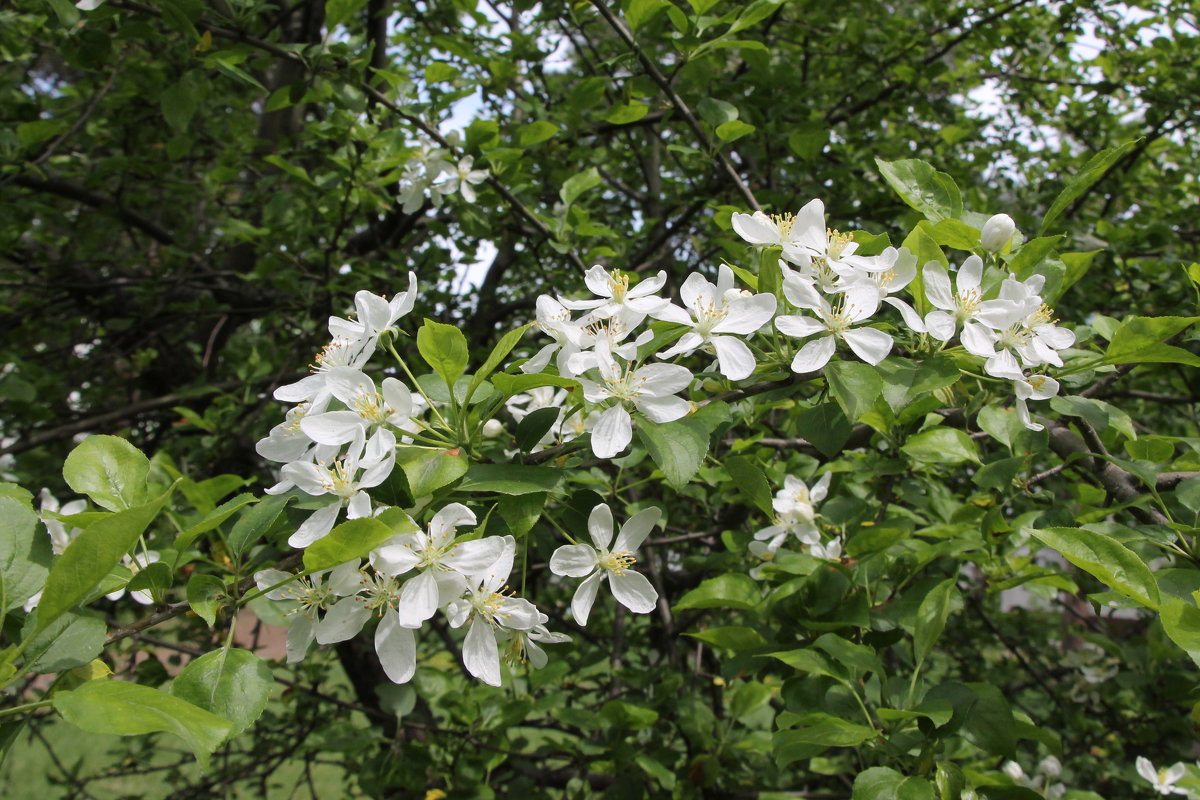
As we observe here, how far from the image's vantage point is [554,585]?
3520 mm

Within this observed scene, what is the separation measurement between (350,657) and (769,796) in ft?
5.90

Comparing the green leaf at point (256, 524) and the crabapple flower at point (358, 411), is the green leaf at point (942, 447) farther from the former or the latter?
the green leaf at point (256, 524)

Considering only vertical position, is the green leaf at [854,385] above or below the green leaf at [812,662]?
above

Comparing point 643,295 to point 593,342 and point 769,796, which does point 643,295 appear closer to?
point 593,342

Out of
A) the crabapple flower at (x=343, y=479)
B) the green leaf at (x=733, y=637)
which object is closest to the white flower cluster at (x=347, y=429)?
the crabapple flower at (x=343, y=479)

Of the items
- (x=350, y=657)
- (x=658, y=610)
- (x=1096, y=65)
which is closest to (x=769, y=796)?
(x=658, y=610)

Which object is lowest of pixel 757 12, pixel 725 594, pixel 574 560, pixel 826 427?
pixel 725 594

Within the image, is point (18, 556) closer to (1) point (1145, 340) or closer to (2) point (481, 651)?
(2) point (481, 651)

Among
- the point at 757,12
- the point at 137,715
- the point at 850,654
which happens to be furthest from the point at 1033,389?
the point at 137,715

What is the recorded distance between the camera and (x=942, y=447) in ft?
4.52

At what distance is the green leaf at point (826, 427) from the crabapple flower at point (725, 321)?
13 centimetres

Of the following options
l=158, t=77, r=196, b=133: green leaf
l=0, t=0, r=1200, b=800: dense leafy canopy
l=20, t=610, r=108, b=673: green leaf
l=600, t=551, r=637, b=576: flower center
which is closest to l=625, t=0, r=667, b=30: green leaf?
l=0, t=0, r=1200, b=800: dense leafy canopy

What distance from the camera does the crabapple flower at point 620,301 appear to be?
110 cm

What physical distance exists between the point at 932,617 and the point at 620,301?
69 centimetres
